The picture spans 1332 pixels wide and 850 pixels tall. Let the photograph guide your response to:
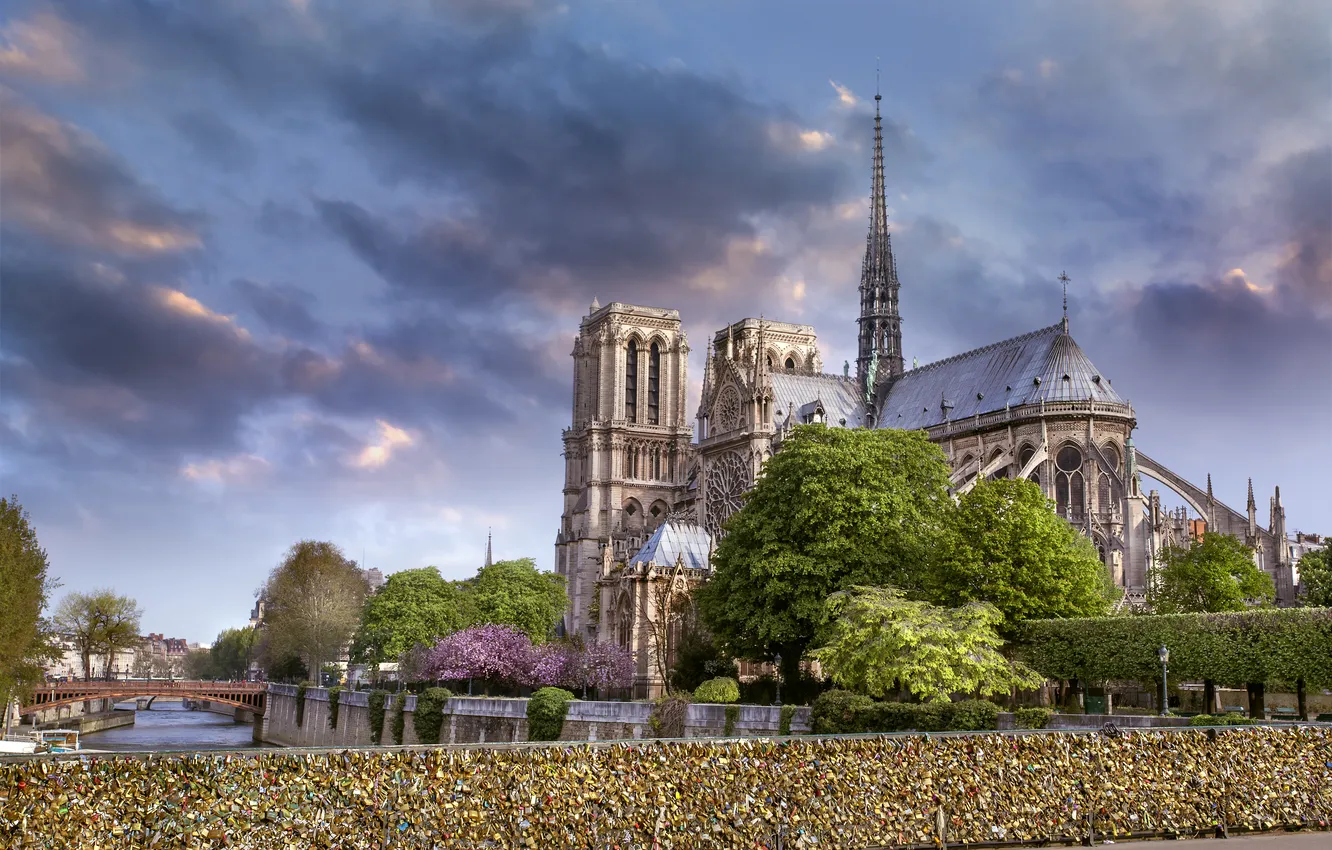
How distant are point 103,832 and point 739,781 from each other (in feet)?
28.6

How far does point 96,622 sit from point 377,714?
206ft

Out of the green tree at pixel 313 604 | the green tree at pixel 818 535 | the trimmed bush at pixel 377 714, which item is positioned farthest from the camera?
the green tree at pixel 313 604

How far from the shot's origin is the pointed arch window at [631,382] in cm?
11869

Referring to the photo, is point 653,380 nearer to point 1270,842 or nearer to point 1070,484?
point 1070,484

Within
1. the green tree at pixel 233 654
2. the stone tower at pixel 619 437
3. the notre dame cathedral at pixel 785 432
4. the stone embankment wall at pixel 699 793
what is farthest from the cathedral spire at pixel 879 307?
the green tree at pixel 233 654

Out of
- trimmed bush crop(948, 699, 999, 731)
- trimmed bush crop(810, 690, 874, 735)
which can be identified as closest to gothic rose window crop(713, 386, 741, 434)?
trimmed bush crop(810, 690, 874, 735)

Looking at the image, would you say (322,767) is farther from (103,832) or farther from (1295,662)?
(1295,662)

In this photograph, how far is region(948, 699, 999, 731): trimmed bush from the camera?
110 ft

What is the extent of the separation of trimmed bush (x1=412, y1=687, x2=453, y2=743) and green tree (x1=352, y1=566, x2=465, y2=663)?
2132cm

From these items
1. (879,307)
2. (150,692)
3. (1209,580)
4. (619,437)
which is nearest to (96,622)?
(150,692)

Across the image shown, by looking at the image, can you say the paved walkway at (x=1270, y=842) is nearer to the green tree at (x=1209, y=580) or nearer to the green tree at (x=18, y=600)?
the green tree at (x=1209, y=580)

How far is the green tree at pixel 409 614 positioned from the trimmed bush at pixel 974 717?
50.6 metres

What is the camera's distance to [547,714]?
51.2 meters

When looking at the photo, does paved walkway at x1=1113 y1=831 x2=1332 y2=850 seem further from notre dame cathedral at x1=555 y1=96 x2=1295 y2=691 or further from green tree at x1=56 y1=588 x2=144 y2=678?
green tree at x1=56 y1=588 x2=144 y2=678
